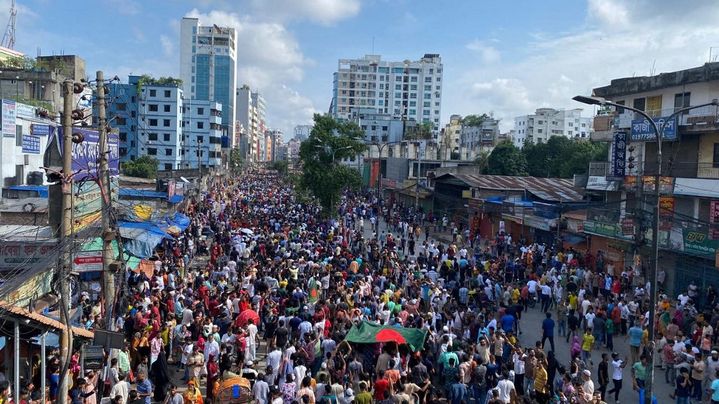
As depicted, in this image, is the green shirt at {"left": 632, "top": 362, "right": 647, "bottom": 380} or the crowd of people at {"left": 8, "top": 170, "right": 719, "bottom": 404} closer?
the crowd of people at {"left": 8, "top": 170, "right": 719, "bottom": 404}

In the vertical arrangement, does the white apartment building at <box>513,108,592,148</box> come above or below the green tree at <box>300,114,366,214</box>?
above

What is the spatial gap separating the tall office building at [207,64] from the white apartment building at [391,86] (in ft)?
101

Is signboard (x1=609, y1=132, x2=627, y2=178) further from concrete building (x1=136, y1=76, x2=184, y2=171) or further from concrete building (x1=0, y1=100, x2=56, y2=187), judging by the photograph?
concrete building (x1=136, y1=76, x2=184, y2=171)

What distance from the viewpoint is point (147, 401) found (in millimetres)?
10078

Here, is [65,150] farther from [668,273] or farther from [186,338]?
[668,273]

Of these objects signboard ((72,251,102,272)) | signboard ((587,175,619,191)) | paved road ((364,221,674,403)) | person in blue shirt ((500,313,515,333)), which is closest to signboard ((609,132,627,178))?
signboard ((587,175,619,191))

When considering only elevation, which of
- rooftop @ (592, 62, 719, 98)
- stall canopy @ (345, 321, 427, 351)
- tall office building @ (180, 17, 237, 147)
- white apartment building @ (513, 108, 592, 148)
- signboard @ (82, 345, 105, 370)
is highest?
tall office building @ (180, 17, 237, 147)

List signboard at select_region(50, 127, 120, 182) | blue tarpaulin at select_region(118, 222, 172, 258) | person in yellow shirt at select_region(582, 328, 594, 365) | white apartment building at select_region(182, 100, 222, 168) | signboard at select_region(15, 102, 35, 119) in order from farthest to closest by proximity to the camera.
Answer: white apartment building at select_region(182, 100, 222, 168)
signboard at select_region(15, 102, 35, 119)
signboard at select_region(50, 127, 120, 182)
blue tarpaulin at select_region(118, 222, 172, 258)
person in yellow shirt at select_region(582, 328, 594, 365)

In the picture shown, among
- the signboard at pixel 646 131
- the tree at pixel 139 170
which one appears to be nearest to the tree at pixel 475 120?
the tree at pixel 139 170

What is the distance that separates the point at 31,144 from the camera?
30688mm

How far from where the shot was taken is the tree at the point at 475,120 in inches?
4318

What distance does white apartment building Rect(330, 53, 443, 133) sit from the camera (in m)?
136

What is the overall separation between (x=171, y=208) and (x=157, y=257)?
8538 millimetres

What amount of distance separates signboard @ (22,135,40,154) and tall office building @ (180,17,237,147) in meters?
79.8
